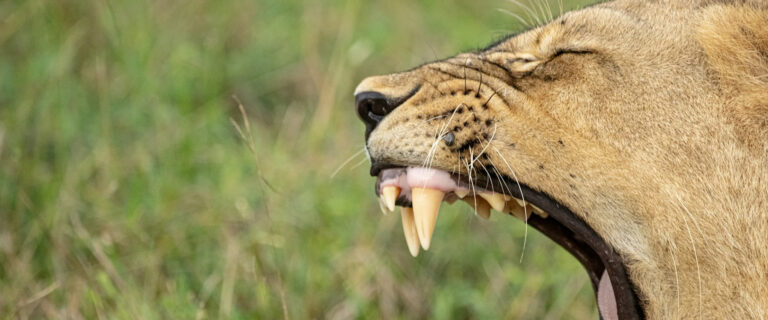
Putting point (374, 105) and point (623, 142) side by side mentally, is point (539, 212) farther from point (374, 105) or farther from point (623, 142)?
point (374, 105)

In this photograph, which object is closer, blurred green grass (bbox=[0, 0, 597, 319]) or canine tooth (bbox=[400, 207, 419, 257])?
canine tooth (bbox=[400, 207, 419, 257])

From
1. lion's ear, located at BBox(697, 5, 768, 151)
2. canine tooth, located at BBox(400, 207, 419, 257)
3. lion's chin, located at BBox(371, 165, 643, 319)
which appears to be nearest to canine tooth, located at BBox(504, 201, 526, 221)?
lion's chin, located at BBox(371, 165, 643, 319)

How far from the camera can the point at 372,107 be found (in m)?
2.82

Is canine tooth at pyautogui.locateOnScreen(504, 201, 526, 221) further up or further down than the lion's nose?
further down

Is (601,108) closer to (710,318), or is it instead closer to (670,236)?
(670,236)

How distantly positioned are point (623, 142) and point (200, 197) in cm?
198

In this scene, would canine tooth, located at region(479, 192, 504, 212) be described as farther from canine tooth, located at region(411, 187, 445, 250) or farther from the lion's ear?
the lion's ear

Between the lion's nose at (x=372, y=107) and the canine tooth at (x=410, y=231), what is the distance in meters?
0.25

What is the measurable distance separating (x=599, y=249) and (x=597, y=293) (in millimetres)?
314

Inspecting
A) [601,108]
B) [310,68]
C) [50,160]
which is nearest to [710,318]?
[601,108]

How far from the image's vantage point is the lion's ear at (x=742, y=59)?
2381 millimetres

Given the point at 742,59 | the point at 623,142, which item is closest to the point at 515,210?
the point at 623,142

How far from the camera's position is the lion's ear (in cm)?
238

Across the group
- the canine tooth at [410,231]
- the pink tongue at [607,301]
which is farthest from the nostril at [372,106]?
the pink tongue at [607,301]
